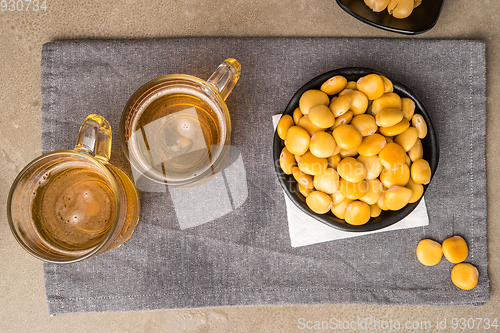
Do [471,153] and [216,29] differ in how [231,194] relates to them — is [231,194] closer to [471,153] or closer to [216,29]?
[216,29]

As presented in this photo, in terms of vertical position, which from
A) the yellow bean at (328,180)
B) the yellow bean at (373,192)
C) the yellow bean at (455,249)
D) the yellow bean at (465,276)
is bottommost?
the yellow bean at (465,276)

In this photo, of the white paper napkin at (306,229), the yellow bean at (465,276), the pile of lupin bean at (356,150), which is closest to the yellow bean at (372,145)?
the pile of lupin bean at (356,150)

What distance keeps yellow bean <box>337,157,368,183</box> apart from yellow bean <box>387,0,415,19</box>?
228mm

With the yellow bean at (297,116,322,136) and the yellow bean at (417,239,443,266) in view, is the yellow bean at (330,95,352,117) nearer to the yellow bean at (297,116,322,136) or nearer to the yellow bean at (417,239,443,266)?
the yellow bean at (297,116,322,136)

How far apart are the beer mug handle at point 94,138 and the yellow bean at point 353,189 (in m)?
0.28

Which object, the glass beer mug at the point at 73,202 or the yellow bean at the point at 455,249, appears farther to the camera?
the yellow bean at the point at 455,249

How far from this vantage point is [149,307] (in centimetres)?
43

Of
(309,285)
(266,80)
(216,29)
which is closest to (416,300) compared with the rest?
(309,285)

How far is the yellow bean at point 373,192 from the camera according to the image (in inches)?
13.7

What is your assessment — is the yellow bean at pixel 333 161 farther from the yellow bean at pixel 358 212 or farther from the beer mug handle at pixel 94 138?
the beer mug handle at pixel 94 138

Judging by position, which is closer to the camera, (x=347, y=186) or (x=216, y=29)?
(x=347, y=186)

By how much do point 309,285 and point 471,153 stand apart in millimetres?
307

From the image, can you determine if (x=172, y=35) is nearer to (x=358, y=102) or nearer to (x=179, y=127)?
(x=179, y=127)

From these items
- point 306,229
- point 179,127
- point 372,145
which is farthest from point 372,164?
point 179,127
